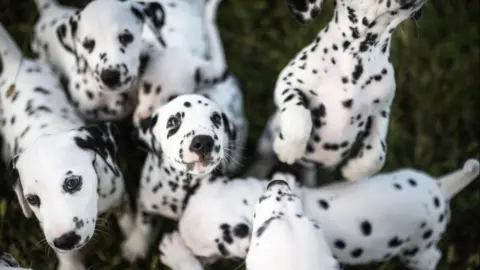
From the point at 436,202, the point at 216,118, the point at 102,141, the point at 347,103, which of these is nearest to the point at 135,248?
the point at 102,141

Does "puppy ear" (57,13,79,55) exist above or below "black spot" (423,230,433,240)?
above

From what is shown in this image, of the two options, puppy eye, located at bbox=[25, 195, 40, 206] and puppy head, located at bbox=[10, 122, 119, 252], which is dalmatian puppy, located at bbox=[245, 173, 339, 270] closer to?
puppy head, located at bbox=[10, 122, 119, 252]

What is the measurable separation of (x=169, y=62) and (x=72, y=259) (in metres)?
0.83

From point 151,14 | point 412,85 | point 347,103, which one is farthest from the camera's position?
point 412,85

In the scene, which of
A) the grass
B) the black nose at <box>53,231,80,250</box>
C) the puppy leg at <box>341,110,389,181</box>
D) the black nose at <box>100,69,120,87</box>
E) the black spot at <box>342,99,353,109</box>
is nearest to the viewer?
the black nose at <box>53,231,80,250</box>

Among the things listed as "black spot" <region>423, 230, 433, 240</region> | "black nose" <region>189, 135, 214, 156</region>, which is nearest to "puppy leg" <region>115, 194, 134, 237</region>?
"black nose" <region>189, 135, 214, 156</region>

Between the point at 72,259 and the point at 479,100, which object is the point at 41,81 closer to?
the point at 72,259

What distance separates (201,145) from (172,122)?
181mm

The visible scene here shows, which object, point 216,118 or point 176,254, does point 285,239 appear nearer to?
point 216,118

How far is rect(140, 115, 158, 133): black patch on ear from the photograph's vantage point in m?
2.39

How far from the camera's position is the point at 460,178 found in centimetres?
253

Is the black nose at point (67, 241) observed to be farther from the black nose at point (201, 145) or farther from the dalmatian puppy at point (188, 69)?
the dalmatian puppy at point (188, 69)

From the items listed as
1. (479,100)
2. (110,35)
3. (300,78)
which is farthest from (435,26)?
(110,35)

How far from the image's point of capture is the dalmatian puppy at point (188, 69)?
263 cm
